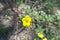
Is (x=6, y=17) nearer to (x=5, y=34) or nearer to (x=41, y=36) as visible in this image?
(x=5, y=34)

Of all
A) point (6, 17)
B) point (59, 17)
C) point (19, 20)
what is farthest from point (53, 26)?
point (6, 17)

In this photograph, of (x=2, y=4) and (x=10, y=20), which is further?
(x=2, y=4)

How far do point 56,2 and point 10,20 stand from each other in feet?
2.41

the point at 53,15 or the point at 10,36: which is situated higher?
the point at 53,15

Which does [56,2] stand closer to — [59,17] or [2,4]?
[59,17]

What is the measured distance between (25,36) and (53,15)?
503 mm

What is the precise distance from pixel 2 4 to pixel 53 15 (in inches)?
29.1

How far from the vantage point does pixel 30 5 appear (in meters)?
2.62

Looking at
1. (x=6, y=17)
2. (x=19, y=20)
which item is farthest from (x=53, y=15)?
(x=6, y=17)

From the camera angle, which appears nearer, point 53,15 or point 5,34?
point 5,34

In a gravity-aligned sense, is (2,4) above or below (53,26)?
above

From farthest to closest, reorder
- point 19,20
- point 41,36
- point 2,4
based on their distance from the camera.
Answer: point 2,4
point 19,20
point 41,36

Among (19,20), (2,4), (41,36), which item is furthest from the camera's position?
(2,4)

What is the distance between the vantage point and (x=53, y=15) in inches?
101
